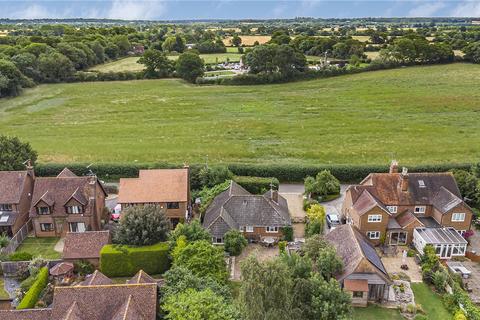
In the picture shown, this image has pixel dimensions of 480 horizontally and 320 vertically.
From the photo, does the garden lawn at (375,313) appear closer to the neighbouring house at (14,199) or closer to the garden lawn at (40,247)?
the garden lawn at (40,247)

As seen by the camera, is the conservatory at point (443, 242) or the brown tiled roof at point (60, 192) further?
the brown tiled roof at point (60, 192)

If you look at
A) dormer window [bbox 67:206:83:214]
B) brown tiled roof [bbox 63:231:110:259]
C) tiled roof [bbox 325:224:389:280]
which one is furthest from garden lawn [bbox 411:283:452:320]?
dormer window [bbox 67:206:83:214]

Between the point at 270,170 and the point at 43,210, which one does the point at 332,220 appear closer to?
the point at 270,170

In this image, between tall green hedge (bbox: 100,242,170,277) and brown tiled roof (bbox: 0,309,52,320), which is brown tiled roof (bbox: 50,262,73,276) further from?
brown tiled roof (bbox: 0,309,52,320)

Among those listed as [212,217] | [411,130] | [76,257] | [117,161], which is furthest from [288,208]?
[411,130]

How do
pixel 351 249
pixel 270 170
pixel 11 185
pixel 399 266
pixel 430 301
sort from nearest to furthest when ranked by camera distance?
pixel 430 301
pixel 351 249
pixel 399 266
pixel 11 185
pixel 270 170

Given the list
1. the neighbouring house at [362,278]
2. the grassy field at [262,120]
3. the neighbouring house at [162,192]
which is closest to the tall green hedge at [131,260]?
the neighbouring house at [162,192]

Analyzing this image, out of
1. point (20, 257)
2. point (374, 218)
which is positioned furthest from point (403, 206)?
point (20, 257)

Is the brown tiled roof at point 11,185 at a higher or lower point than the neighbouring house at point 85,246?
higher
